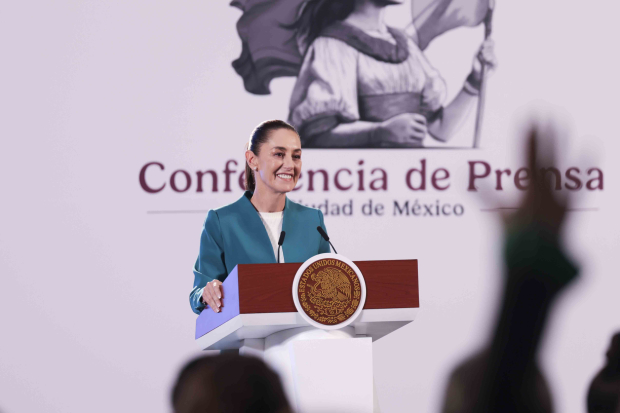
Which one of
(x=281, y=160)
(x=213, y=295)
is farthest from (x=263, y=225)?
(x=213, y=295)

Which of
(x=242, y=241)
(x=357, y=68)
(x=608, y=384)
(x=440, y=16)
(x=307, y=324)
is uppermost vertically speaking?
(x=440, y=16)

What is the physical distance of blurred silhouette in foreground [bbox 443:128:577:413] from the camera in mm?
5113

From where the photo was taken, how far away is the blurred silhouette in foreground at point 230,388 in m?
1.12

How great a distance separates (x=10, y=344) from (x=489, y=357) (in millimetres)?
2920

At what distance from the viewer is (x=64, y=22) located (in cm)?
517

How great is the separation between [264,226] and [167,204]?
229 centimetres

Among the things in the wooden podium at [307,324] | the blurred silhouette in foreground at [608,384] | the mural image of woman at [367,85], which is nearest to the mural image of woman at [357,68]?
the mural image of woman at [367,85]

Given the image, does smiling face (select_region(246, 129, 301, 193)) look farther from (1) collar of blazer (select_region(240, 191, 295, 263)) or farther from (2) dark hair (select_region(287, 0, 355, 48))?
(2) dark hair (select_region(287, 0, 355, 48))

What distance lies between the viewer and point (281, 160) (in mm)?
2869

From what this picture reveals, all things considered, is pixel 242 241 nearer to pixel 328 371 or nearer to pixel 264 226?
pixel 264 226

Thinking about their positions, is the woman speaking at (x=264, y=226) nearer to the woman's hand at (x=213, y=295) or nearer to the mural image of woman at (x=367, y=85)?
the woman's hand at (x=213, y=295)

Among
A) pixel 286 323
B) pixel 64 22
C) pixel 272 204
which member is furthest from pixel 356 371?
pixel 64 22

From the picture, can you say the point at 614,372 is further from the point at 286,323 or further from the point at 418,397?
the point at 286,323

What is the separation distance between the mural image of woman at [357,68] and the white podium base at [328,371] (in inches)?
117
